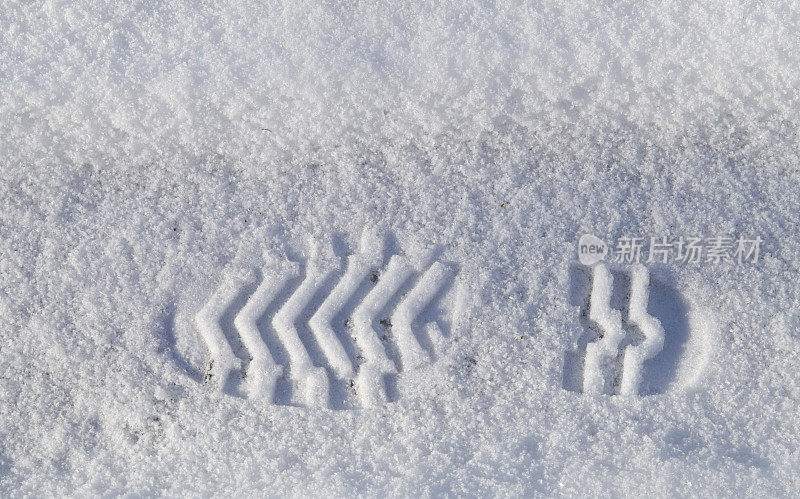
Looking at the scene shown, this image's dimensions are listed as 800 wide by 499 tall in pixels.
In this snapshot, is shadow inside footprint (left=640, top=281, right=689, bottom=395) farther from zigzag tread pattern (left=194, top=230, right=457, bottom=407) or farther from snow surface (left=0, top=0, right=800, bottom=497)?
zigzag tread pattern (left=194, top=230, right=457, bottom=407)

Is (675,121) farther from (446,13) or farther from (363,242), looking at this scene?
(363,242)

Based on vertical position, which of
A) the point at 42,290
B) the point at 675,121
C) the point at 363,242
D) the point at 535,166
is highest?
the point at 675,121

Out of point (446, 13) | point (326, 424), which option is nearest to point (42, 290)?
point (326, 424)

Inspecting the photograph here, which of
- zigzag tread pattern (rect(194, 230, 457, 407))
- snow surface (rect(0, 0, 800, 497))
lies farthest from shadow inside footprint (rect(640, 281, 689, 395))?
zigzag tread pattern (rect(194, 230, 457, 407))

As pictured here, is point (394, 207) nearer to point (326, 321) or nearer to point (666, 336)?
point (326, 321)

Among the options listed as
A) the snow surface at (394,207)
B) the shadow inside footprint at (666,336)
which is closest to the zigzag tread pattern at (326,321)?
the snow surface at (394,207)

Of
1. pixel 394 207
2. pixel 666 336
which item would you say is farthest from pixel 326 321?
pixel 666 336
